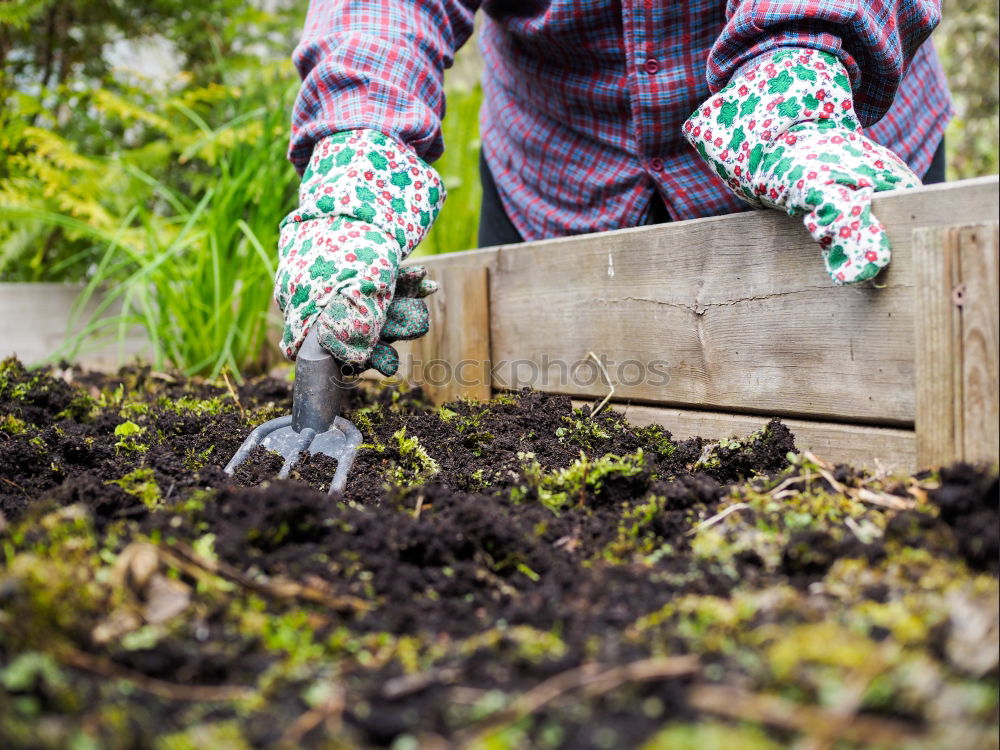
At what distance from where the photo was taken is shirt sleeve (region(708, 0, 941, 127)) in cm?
136

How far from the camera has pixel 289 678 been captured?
2.33 ft

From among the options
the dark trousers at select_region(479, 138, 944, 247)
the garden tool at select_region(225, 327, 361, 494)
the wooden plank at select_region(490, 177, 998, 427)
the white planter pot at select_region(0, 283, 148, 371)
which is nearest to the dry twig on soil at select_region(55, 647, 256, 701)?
the garden tool at select_region(225, 327, 361, 494)

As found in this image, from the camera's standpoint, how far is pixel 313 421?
155 cm

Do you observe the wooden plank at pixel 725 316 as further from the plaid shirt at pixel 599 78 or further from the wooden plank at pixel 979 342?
the plaid shirt at pixel 599 78

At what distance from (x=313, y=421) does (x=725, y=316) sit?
90 centimetres

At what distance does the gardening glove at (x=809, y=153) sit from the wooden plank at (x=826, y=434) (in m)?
0.29

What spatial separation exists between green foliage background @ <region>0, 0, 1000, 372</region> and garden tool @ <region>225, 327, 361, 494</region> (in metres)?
1.20

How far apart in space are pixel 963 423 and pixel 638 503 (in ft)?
1.62

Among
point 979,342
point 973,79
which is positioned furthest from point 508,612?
point 973,79

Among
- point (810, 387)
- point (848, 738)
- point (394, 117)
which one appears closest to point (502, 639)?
point (848, 738)

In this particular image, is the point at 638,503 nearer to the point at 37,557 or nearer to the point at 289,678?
the point at 289,678

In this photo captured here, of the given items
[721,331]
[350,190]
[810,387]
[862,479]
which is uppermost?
[350,190]

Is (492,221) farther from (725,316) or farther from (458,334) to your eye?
(725,316)

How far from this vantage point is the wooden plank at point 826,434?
1295 millimetres
